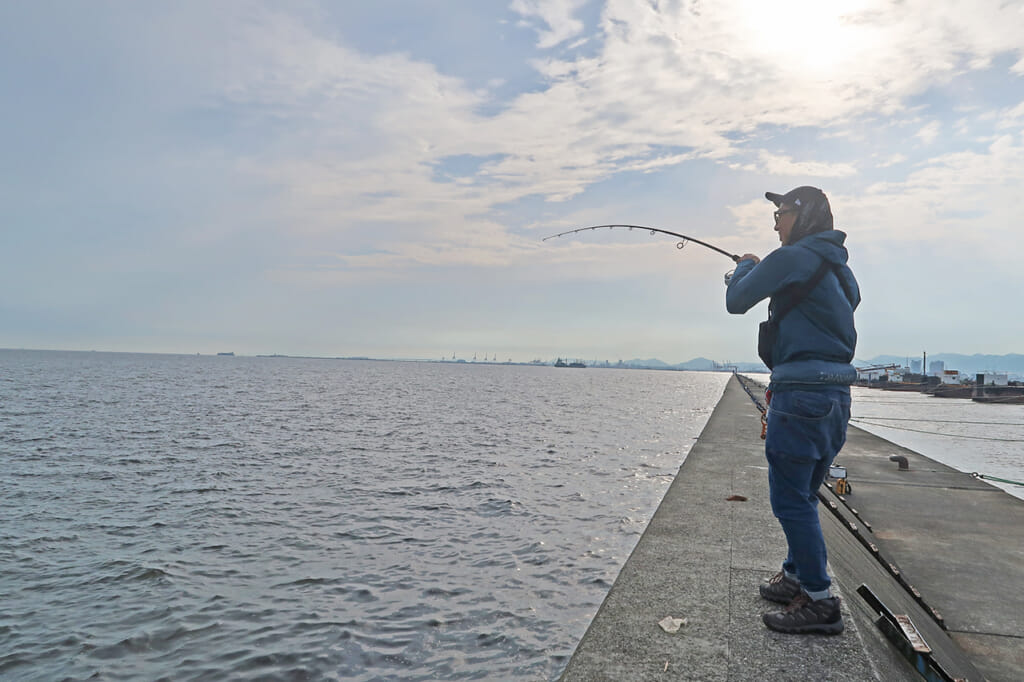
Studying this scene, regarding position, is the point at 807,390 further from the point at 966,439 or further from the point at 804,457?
the point at 966,439

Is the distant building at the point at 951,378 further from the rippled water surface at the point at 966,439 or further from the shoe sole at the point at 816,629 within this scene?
the shoe sole at the point at 816,629

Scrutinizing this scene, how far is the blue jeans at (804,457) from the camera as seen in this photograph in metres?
2.94

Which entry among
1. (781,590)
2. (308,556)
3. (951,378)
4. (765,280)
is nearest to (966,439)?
(308,556)

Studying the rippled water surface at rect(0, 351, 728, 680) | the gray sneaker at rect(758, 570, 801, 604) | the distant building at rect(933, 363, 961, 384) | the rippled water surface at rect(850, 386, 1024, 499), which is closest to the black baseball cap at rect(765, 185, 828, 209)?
the gray sneaker at rect(758, 570, 801, 604)

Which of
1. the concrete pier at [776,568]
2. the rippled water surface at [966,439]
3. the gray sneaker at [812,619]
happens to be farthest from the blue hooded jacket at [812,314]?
the rippled water surface at [966,439]

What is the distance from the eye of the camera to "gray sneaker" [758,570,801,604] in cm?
325

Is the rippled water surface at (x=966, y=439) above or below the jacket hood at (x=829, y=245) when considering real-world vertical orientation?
below

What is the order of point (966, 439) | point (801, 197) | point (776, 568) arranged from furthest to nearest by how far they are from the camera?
point (966, 439)
point (776, 568)
point (801, 197)

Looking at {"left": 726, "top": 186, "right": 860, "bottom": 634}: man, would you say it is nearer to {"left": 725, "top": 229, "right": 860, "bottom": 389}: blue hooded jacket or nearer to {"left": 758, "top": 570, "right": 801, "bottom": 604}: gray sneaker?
{"left": 725, "top": 229, "right": 860, "bottom": 389}: blue hooded jacket

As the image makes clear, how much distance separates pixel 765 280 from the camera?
9.92 ft

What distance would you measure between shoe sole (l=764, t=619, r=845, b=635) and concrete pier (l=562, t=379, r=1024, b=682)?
0.03m

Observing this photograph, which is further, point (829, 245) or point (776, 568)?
point (776, 568)

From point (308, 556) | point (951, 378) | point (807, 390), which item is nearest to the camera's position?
point (807, 390)

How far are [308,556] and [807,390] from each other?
6.72m
